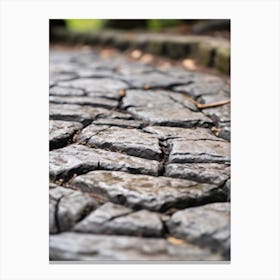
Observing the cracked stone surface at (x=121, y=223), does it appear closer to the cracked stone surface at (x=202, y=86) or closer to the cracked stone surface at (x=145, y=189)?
the cracked stone surface at (x=145, y=189)

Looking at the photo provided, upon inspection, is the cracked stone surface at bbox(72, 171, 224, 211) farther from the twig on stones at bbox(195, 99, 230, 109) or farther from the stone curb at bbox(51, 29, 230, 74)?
the stone curb at bbox(51, 29, 230, 74)

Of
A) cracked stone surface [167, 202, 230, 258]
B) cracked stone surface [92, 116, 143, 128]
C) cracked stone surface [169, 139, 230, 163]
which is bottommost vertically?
cracked stone surface [167, 202, 230, 258]

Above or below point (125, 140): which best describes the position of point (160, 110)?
above

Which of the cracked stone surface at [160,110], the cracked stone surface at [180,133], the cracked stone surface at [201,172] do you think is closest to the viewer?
the cracked stone surface at [201,172]

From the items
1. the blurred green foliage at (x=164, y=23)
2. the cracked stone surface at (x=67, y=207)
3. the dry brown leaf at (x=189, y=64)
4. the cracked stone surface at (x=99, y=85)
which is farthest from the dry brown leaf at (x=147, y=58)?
the cracked stone surface at (x=67, y=207)

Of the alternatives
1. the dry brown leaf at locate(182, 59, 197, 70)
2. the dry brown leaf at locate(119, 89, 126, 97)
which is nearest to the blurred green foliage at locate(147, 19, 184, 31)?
the dry brown leaf at locate(182, 59, 197, 70)

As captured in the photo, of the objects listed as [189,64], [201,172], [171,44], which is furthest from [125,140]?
[171,44]

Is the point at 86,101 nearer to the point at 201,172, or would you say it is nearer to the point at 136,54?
the point at 201,172
